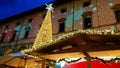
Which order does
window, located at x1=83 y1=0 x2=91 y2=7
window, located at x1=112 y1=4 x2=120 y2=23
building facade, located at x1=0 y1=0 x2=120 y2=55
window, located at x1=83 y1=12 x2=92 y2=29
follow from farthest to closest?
window, located at x1=83 y1=0 x2=91 y2=7 < window, located at x1=83 y1=12 x2=92 y2=29 < building facade, located at x1=0 y1=0 x2=120 y2=55 < window, located at x1=112 y1=4 x2=120 y2=23

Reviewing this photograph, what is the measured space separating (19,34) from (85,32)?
17628 mm

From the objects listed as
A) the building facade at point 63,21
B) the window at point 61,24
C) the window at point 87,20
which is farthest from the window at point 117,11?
the window at point 61,24

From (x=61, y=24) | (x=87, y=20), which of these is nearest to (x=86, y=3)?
(x=87, y=20)

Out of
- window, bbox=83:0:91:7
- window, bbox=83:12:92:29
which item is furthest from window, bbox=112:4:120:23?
window, bbox=83:0:91:7

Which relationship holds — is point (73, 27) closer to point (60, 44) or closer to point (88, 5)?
point (88, 5)

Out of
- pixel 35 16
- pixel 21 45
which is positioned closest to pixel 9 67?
pixel 21 45

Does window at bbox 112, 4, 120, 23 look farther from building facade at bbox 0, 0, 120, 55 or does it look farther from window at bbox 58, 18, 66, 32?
window at bbox 58, 18, 66, 32

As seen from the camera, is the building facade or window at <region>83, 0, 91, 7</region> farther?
window at <region>83, 0, 91, 7</region>

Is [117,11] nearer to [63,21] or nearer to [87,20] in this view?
[87,20]

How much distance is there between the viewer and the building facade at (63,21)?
13450mm

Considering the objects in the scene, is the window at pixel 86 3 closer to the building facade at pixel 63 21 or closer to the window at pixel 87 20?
the building facade at pixel 63 21

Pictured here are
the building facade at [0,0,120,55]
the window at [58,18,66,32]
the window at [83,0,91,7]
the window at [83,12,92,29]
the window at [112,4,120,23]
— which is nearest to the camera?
the window at [112,4,120,23]

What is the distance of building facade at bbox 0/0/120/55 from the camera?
13.4 metres

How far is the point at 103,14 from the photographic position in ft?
45.0
